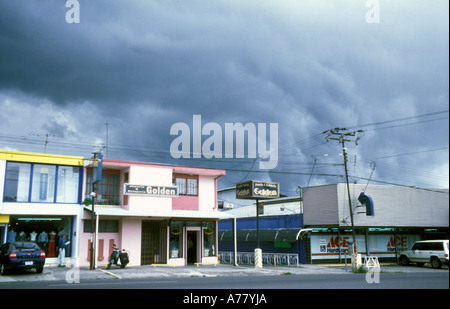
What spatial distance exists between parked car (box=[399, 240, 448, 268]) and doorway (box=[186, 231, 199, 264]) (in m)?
17.7

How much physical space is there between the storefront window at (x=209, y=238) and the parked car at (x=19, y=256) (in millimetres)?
13941

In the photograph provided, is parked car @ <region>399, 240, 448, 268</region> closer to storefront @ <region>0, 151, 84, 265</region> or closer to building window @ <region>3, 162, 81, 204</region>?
storefront @ <region>0, 151, 84, 265</region>

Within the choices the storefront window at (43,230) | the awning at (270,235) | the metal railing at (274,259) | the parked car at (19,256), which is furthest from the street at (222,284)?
the awning at (270,235)

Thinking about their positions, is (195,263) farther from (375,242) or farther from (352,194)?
(375,242)

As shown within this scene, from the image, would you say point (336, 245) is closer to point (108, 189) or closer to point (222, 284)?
point (108, 189)

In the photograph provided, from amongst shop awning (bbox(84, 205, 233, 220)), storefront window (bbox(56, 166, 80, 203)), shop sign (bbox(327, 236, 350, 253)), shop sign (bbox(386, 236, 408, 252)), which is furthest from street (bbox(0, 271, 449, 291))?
shop sign (bbox(386, 236, 408, 252))

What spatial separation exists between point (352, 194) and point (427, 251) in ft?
24.0

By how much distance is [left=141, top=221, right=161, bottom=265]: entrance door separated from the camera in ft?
100

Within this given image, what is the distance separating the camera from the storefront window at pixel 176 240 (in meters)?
31.3

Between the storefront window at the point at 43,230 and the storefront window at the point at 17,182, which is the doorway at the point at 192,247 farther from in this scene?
the storefront window at the point at 17,182

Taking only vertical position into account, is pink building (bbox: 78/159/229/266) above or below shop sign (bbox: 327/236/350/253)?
above

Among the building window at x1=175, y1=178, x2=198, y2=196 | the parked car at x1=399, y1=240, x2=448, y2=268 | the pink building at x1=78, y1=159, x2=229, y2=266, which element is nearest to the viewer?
the pink building at x1=78, y1=159, x2=229, y2=266
